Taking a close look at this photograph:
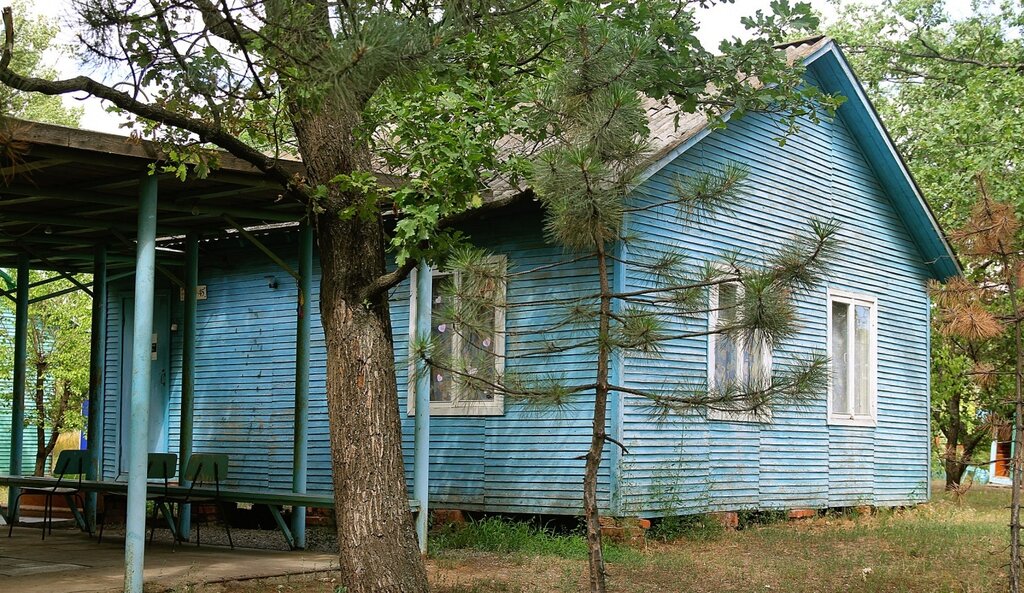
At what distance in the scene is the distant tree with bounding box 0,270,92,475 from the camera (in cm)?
2219

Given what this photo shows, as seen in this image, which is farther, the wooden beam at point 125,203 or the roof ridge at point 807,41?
the roof ridge at point 807,41

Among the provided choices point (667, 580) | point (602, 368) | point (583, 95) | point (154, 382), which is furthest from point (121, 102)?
point (154, 382)

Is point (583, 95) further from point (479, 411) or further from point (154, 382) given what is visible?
point (154, 382)

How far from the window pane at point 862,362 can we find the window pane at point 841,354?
236 millimetres

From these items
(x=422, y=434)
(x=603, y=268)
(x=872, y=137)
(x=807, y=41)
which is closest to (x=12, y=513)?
(x=422, y=434)

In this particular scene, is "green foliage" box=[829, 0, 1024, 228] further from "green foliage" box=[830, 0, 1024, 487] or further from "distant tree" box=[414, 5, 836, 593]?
"distant tree" box=[414, 5, 836, 593]

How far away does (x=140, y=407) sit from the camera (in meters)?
8.07

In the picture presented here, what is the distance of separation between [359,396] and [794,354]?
15.7ft

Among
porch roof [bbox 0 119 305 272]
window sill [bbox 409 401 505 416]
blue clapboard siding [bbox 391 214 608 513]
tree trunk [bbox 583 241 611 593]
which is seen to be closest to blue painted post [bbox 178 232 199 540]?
porch roof [bbox 0 119 305 272]

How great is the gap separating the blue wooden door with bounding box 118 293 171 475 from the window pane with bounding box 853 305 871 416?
9273 mm

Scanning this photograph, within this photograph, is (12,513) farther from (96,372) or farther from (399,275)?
(399,275)

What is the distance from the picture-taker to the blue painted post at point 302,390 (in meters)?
10.7

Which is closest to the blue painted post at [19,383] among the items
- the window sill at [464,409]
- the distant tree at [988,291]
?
the window sill at [464,409]

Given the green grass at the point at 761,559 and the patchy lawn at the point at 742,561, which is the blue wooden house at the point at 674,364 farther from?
the patchy lawn at the point at 742,561
